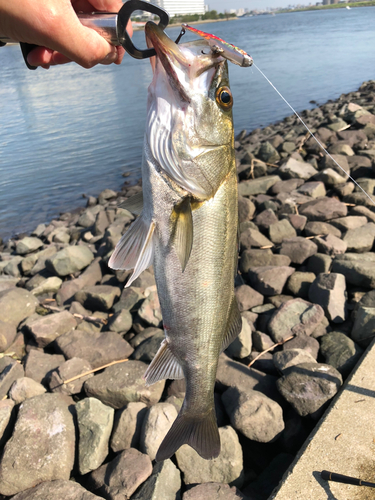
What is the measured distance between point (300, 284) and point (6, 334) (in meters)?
3.97

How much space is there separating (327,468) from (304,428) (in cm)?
79

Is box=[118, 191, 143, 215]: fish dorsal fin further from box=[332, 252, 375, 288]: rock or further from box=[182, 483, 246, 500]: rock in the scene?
box=[332, 252, 375, 288]: rock

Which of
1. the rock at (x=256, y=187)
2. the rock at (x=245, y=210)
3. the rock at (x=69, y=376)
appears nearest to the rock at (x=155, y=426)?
the rock at (x=69, y=376)

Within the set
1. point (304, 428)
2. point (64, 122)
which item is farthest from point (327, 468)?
point (64, 122)

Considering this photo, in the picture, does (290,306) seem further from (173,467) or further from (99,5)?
(99,5)

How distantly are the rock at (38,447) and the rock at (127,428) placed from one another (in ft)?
1.30

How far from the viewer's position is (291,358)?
13.9ft

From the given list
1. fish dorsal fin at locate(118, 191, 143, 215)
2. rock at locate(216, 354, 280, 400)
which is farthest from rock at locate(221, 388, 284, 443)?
fish dorsal fin at locate(118, 191, 143, 215)

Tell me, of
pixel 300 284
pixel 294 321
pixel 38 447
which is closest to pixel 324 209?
pixel 300 284

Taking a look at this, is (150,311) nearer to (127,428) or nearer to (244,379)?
(244,379)

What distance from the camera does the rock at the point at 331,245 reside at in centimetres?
611

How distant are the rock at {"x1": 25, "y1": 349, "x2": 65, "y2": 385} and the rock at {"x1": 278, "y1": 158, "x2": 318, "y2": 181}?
6987 mm

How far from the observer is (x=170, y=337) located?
2598 millimetres

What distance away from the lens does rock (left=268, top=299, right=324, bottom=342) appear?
4797 millimetres
